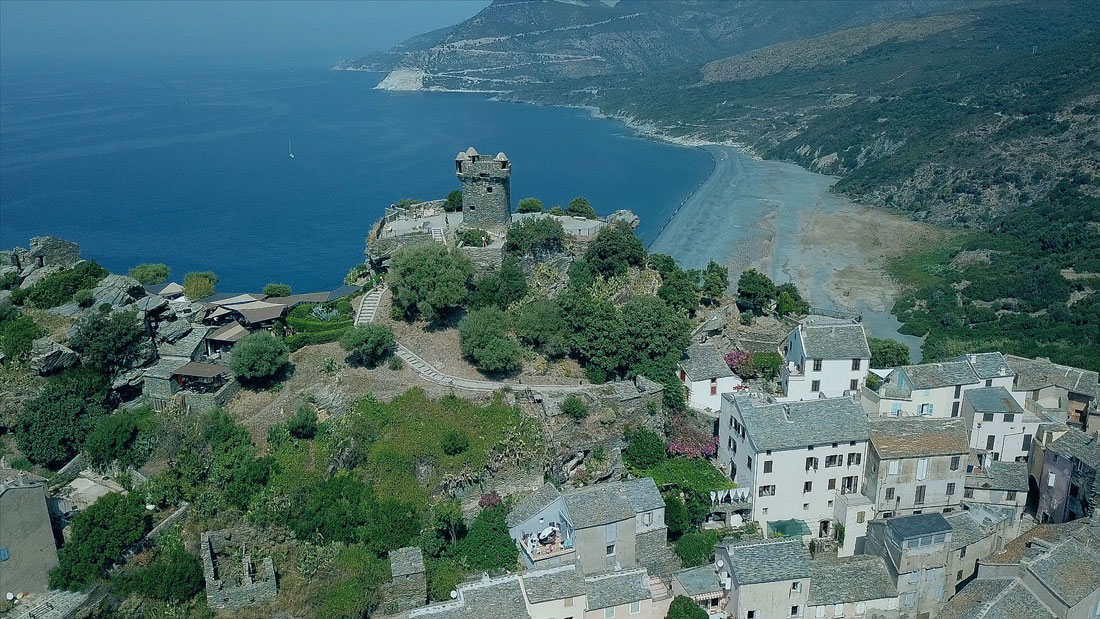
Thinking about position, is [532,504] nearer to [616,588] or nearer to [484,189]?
[616,588]

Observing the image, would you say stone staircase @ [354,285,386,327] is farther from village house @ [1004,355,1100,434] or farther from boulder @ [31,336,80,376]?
village house @ [1004,355,1100,434]

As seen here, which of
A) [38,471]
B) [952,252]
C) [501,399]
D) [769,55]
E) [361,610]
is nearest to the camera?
[361,610]

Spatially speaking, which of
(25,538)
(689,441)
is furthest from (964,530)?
(25,538)

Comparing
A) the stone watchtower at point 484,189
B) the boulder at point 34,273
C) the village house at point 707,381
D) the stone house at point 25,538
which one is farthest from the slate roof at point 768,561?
the boulder at point 34,273

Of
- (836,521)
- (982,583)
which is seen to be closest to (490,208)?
(836,521)

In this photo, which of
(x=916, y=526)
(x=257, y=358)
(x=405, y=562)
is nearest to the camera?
(x=405, y=562)

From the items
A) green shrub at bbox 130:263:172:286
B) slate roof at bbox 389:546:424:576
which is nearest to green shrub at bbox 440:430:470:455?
slate roof at bbox 389:546:424:576

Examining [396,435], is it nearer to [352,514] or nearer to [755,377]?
[352,514]
